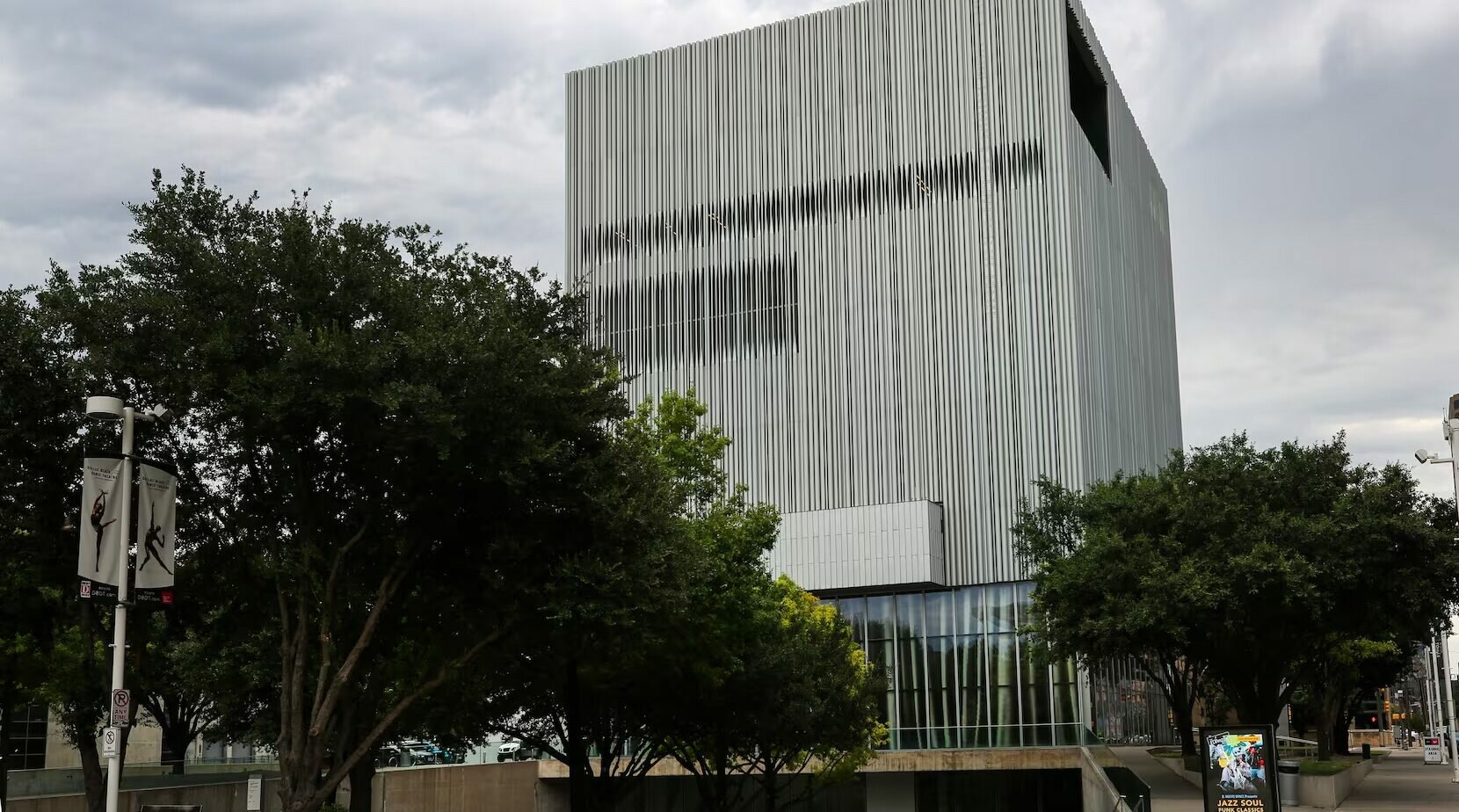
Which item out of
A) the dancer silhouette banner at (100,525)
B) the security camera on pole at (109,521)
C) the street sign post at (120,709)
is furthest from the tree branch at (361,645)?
the street sign post at (120,709)

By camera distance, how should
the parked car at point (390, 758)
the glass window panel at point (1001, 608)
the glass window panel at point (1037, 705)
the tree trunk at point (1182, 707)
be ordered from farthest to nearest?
the glass window panel at point (1001, 608) → the glass window panel at point (1037, 705) → the parked car at point (390, 758) → the tree trunk at point (1182, 707)

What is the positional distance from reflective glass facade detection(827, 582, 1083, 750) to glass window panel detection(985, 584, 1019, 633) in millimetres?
42

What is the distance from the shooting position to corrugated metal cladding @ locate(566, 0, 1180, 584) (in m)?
68.1

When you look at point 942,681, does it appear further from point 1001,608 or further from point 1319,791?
point 1319,791

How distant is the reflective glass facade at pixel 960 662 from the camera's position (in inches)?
2547

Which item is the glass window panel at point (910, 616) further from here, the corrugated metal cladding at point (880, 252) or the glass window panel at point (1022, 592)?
the glass window panel at point (1022, 592)

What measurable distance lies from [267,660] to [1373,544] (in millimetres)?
31380

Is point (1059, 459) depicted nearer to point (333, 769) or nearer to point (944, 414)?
point (944, 414)

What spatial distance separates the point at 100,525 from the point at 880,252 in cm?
5457

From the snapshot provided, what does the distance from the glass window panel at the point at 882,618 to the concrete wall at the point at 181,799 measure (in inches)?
1247

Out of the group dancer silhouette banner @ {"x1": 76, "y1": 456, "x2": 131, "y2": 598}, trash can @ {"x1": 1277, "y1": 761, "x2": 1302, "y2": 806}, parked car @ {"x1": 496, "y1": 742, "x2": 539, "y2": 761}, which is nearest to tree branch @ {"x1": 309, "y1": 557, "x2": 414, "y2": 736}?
dancer silhouette banner @ {"x1": 76, "y1": 456, "x2": 131, "y2": 598}

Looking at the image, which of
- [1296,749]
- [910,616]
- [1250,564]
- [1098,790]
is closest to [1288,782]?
[1250,564]

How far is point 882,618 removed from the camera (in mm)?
69438

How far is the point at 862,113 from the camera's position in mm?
74875
